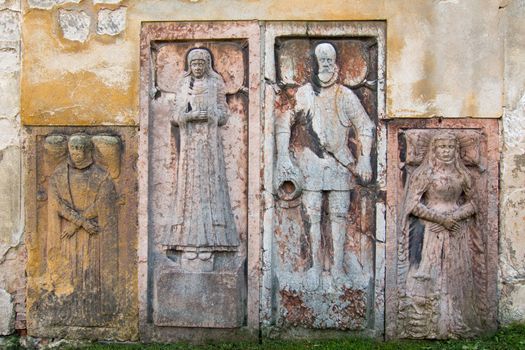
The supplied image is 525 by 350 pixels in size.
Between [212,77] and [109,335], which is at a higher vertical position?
[212,77]

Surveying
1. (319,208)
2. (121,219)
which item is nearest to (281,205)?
(319,208)

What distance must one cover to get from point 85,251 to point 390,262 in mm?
2342

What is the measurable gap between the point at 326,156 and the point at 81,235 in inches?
78.4

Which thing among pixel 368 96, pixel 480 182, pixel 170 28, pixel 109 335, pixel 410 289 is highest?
pixel 170 28

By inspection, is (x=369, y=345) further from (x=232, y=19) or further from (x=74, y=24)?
(x=74, y=24)

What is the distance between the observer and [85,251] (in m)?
5.04

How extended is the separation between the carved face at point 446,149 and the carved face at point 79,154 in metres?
2.64

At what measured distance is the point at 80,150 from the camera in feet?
16.2

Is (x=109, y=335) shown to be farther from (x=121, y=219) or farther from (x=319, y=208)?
(x=319, y=208)

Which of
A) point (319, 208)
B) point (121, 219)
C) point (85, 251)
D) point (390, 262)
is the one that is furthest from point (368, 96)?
point (85, 251)

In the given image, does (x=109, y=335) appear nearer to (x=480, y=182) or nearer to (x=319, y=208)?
(x=319, y=208)

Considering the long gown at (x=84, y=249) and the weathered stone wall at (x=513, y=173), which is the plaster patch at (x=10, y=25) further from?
the weathered stone wall at (x=513, y=173)

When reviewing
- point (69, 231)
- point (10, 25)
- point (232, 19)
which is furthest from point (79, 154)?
point (232, 19)

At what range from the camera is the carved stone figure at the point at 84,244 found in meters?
5.02
